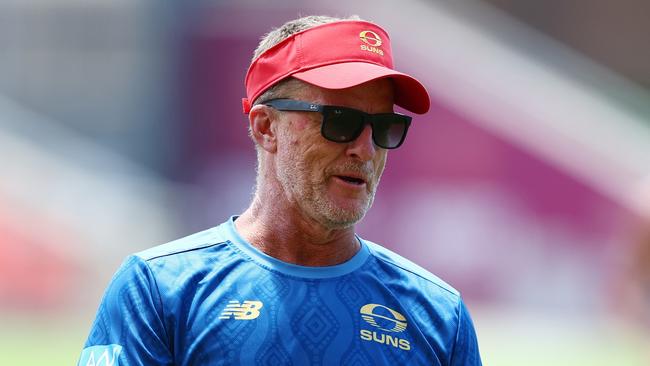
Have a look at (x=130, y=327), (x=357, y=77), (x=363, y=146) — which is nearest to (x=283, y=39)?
(x=357, y=77)

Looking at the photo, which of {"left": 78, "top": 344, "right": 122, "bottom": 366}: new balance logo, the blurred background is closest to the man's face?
{"left": 78, "top": 344, "right": 122, "bottom": 366}: new balance logo

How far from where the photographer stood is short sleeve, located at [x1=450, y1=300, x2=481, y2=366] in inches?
98.0

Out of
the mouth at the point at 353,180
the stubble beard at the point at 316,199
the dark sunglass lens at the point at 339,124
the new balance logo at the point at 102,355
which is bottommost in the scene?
the new balance logo at the point at 102,355

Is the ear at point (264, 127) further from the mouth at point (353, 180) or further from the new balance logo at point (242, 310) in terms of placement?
the new balance logo at point (242, 310)

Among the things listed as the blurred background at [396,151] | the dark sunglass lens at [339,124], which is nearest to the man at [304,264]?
the dark sunglass lens at [339,124]

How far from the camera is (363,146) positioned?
2.50m

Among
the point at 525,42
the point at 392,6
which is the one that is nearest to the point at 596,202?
the point at 525,42

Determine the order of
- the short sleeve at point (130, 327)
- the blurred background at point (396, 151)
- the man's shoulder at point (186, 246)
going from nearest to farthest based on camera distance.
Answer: the short sleeve at point (130, 327)
the man's shoulder at point (186, 246)
the blurred background at point (396, 151)

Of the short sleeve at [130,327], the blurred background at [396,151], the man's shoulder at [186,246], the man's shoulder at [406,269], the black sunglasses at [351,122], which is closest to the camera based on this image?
the short sleeve at [130,327]

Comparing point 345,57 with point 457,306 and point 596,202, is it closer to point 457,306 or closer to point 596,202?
point 457,306

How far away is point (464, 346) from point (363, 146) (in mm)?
591

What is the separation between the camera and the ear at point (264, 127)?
2.64m

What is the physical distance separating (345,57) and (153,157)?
6.88 meters

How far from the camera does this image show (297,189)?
8.33ft
